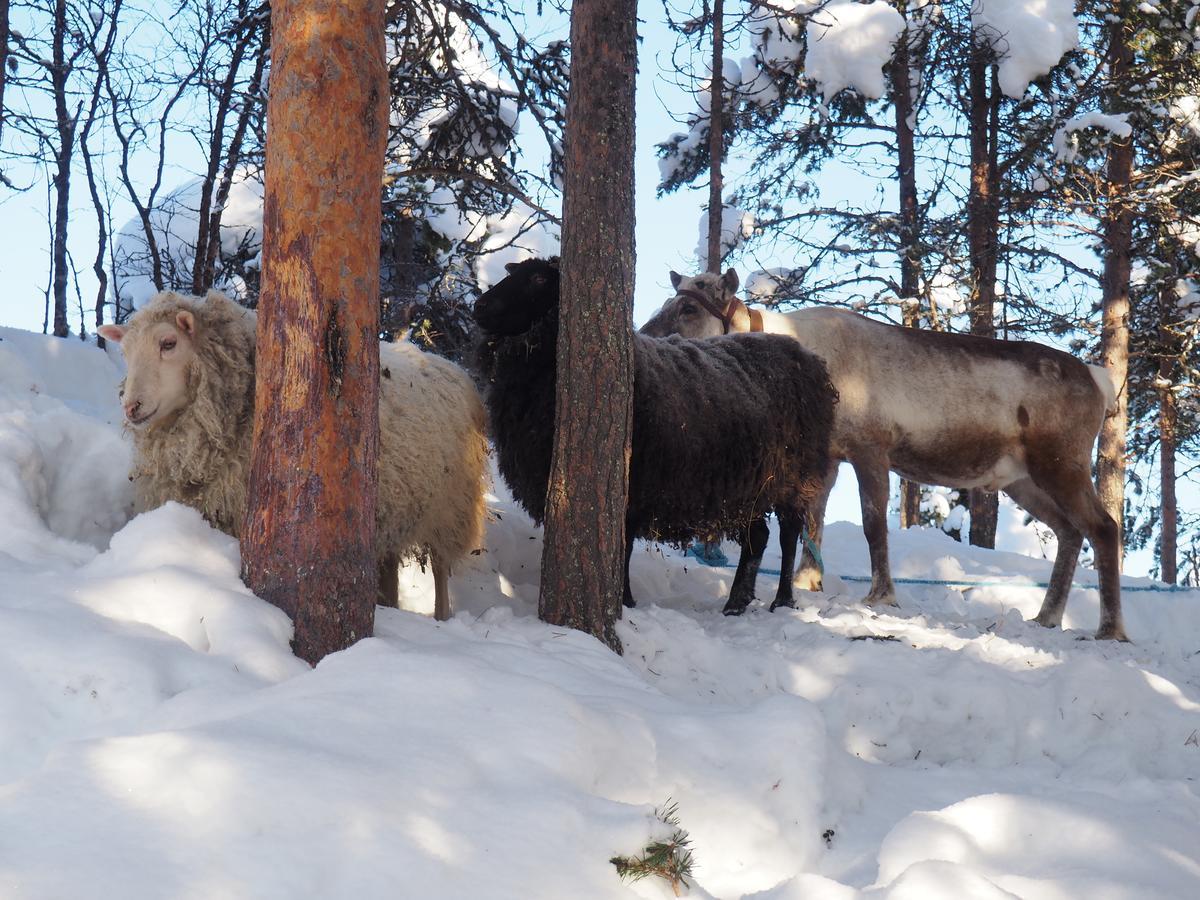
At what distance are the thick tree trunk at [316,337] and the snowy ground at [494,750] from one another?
24 centimetres

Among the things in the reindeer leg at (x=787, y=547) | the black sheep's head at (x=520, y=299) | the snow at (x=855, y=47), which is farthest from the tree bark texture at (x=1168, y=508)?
the black sheep's head at (x=520, y=299)

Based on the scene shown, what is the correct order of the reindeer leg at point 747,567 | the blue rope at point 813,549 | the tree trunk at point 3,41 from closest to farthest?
the reindeer leg at point 747,567 → the blue rope at point 813,549 → the tree trunk at point 3,41

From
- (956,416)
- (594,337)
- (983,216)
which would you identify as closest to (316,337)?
(594,337)

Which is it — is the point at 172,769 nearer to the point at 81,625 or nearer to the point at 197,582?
the point at 81,625

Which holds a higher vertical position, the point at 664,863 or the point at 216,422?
the point at 216,422

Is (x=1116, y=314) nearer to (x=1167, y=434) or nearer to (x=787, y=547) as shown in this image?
(x=1167, y=434)

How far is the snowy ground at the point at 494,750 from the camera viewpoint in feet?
8.23

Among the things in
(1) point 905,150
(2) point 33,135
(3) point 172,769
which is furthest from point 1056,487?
(2) point 33,135

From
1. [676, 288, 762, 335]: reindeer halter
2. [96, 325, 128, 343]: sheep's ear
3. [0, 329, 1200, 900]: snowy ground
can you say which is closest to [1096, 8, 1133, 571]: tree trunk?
[676, 288, 762, 335]: reindeer halter

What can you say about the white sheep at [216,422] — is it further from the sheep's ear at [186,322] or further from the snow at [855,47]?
the snow at [855,47]

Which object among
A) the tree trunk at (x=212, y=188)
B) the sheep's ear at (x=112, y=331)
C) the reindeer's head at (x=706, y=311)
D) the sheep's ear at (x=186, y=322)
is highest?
the tree trunk at (x=212, y=188)

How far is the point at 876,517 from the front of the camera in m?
8.36

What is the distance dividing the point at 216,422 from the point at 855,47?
39.8ft

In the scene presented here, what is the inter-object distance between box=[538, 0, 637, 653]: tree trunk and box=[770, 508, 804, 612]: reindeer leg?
2.49 metres
